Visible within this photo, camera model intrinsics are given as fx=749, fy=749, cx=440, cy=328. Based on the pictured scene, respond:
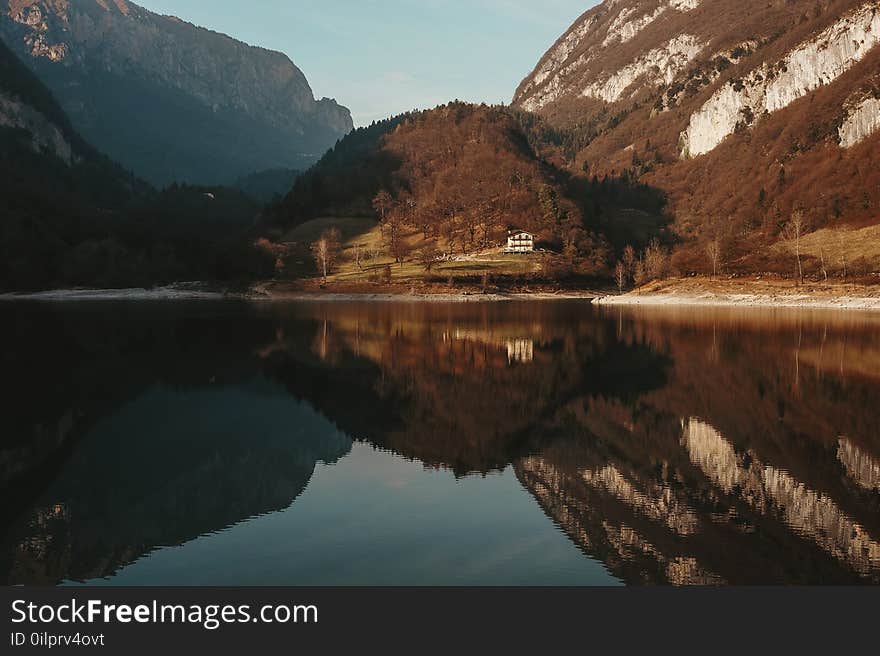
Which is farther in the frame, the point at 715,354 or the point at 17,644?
the point at 715,354

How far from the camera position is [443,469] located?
974 inches

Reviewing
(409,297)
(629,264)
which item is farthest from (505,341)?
(629,264)

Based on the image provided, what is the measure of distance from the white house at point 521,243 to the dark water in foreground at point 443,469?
440 ft

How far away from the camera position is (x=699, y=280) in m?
144

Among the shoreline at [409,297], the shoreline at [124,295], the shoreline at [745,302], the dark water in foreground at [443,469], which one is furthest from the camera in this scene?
the shoreline at [124,295]

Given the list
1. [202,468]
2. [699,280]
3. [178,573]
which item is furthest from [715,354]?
[699,280]

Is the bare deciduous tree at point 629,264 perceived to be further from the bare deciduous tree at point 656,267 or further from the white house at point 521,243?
the white house at point 521,243

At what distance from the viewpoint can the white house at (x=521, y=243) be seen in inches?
7303

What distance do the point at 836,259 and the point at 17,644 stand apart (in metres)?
160

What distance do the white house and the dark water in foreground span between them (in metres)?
134

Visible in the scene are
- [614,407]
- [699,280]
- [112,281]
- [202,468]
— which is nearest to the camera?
[202,468]

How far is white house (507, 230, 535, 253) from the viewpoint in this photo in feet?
609

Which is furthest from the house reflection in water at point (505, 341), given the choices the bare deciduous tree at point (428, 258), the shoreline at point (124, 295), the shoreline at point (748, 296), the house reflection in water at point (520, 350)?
the shoreline at point (124, 295)

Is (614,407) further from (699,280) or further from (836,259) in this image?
(836,259)
